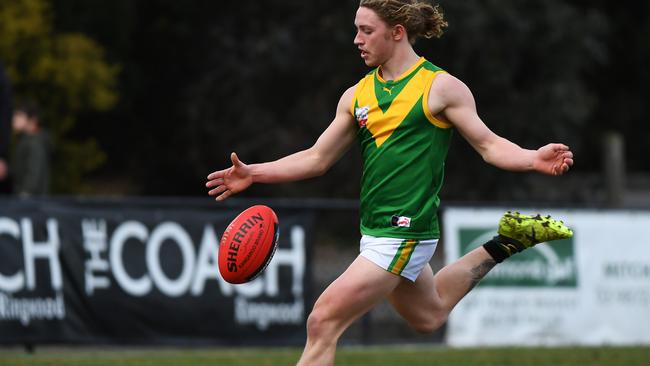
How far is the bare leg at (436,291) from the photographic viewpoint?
23.4 feet

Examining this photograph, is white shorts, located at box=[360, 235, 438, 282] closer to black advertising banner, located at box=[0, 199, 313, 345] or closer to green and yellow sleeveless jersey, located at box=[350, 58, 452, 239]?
green and yellow sleeveless jersey, located at box=[350, 58, 452, 239]

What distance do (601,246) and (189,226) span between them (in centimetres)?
428

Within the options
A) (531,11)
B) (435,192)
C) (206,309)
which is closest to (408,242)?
(435,192)

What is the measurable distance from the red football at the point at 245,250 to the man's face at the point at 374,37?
106cm

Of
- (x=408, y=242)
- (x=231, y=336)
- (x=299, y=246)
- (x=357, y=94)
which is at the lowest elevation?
(x=231, y=336)

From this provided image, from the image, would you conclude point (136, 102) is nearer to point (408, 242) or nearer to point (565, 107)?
point (565, 107)

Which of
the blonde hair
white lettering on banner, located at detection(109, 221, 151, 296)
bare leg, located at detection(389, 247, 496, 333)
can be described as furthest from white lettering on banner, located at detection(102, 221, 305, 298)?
the blonde hair

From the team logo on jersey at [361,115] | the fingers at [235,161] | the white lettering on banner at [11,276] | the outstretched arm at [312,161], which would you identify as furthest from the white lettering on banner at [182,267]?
the team logo on jersey at [361,115]

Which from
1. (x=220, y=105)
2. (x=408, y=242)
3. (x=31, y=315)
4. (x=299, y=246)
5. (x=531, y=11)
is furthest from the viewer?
(x=220, y=105)

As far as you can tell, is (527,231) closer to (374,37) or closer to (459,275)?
(459,275)

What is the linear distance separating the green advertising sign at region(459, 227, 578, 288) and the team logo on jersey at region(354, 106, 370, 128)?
6475 mm

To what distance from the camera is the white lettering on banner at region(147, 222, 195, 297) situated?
41.2 ft

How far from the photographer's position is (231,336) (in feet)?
41.8

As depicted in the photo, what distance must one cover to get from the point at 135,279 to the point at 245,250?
19.5ft
